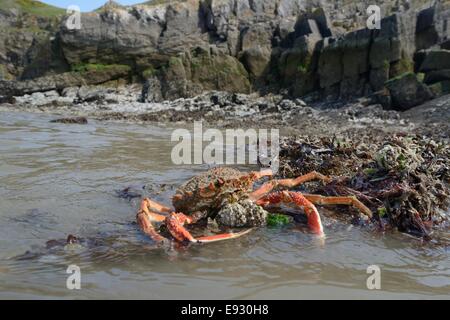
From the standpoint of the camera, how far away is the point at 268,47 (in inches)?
1027

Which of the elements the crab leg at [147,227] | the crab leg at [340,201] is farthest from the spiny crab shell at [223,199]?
the crab leg at [340,201]

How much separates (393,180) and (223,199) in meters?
1.99

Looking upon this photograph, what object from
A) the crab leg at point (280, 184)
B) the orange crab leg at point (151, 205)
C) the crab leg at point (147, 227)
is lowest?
the crab leg at point (147, 227)

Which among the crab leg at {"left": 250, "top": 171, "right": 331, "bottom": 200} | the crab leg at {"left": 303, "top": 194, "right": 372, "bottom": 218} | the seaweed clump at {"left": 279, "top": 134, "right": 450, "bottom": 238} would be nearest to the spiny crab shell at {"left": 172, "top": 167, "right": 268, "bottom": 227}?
the crab leg at {"left": 250, "top": 171, "right": 331, "bottom": 200}

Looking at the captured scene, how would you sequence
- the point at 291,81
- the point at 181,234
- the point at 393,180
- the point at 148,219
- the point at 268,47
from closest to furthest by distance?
the point at 181,234
the point at 148,219
the point at 393,180
the point at 291,81
the point at 268,47

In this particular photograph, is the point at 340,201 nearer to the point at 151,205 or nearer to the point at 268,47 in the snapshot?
the point at 151,205

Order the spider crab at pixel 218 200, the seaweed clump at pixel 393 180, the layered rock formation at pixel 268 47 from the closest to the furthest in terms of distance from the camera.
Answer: the spider crab at pixel 218 200
the seaweed clump at pixel 393 180
the layered rock formation at pixel 268 47

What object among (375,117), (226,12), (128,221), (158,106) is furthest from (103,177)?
(226,12)

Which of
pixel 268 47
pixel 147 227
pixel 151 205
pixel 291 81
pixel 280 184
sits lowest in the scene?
pixel 147 227

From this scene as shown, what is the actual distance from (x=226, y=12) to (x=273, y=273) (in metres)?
27.9

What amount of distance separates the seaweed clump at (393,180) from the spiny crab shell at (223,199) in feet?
4.17

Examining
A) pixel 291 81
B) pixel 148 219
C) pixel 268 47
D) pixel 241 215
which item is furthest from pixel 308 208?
pixel 268 47

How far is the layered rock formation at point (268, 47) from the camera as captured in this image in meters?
18.9

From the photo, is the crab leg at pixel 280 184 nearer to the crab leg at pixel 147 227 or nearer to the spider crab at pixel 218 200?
the spider crab at pixel 218 200
